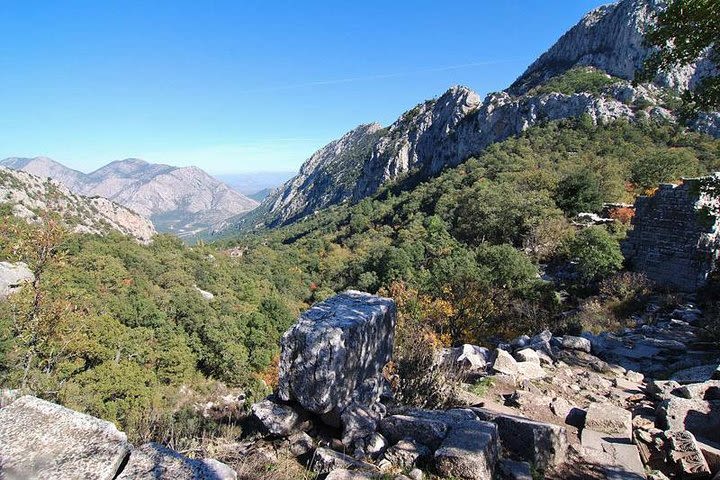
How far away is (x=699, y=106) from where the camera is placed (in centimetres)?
569

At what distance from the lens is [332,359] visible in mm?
4289

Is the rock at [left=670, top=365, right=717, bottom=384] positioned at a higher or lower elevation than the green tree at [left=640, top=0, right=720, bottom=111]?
lower

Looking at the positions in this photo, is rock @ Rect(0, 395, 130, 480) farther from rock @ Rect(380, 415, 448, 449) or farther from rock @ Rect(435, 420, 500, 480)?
→ rock @ Rect(435, 420, 500, 480)

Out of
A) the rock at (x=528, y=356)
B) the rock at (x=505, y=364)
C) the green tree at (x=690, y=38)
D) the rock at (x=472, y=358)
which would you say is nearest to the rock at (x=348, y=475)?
the rock at (x=472, y=358)

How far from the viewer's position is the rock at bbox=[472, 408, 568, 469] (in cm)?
426

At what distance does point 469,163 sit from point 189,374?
45873 millimetres

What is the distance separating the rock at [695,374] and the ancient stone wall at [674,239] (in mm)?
7840

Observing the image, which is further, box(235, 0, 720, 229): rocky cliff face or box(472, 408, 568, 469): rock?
box(235, 0, 720, 229): rocky cliff face

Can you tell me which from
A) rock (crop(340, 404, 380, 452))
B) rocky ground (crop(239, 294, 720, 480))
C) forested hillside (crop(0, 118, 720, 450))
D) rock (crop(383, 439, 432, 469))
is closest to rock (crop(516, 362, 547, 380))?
rocky ground (crop(239, 294, 720, 480))

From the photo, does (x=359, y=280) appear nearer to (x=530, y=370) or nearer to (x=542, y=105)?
(x=530, y=370)

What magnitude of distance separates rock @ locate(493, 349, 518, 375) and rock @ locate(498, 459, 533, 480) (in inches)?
133

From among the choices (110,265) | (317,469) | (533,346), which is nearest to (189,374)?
(110,265)

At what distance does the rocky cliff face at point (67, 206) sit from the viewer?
6388 centimetres

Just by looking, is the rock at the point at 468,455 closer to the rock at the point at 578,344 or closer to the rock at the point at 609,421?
the rock at the point at 609,421
